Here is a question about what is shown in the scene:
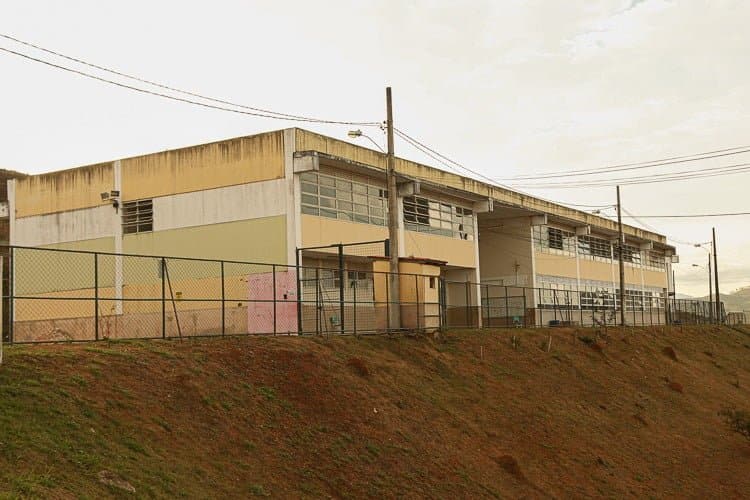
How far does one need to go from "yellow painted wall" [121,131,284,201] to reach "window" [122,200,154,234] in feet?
1.03

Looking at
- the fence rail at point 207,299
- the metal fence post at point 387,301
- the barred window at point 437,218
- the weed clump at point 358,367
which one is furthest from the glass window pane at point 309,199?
the weed clump at point 358,367

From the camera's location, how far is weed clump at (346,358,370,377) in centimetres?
2172

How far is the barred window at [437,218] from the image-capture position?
38.5m

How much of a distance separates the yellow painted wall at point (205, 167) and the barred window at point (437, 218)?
8.58 m

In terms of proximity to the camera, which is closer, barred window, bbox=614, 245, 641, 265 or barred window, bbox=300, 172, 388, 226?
barred window, bbox=300, 172, 388, 226

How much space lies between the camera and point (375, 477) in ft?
54.2

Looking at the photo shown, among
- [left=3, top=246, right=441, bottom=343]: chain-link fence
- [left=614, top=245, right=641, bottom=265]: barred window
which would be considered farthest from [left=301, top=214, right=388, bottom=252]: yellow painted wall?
[left=614, top=245, right=641, bottom=265]: barred window

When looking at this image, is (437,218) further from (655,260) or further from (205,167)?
(655,260)

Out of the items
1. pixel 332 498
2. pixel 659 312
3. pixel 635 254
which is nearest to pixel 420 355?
pixel 332 498

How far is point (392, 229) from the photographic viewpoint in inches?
1037

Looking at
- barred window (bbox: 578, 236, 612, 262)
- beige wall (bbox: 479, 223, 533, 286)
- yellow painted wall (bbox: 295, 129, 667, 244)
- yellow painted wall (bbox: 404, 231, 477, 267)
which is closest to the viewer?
yellow painted wall (bbox: 295, 129, 667, 244)

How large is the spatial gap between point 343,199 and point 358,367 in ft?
42.2

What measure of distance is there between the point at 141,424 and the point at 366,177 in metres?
22.2

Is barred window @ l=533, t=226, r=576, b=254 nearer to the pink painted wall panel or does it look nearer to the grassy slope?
the grassy slope
